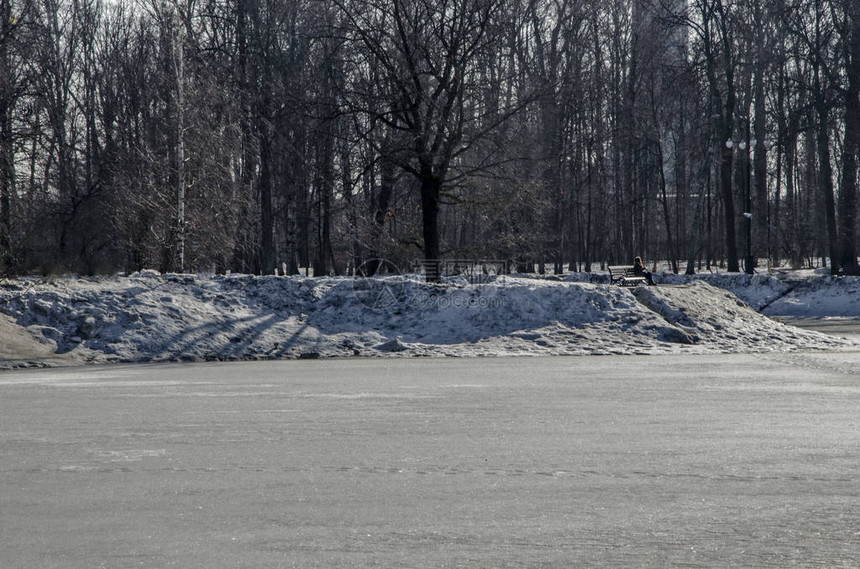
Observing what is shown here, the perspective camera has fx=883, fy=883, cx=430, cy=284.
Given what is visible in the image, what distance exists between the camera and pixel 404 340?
57.5 feet

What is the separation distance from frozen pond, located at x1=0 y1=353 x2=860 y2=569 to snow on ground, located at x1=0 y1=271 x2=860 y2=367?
16.9 ft

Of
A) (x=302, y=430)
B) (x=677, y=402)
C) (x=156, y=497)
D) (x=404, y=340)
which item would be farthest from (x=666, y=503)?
(x=404, y=340)

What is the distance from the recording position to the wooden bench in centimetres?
2727

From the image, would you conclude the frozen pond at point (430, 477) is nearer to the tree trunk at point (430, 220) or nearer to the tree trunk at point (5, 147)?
the tree trunk at point (430, 220)

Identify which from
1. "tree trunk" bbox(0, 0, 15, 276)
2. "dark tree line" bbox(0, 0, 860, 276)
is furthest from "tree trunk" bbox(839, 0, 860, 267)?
"tree trunk" bbox(0, 0, 15, 276)

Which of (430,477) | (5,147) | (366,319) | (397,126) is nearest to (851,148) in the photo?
(397,126)

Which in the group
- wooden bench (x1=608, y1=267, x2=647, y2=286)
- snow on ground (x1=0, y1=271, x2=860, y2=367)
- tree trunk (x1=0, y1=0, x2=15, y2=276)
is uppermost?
tree trunk (x1=0, y1=0, x2=15, y2=276)

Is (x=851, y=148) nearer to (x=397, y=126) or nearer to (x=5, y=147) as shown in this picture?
(x=397, y=126)

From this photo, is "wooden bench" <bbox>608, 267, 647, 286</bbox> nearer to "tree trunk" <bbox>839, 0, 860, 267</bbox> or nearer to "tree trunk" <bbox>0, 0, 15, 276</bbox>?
"tree trunk" <bbox>839, 0, 860, 267</bbox>

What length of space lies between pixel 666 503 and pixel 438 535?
1448 mm

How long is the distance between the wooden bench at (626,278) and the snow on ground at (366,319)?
588 centimetres

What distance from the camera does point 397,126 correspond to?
2392cm

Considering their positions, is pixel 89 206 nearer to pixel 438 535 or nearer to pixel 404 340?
pixel 404 340

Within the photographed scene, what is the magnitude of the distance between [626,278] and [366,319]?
11807 millimetres
